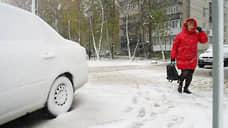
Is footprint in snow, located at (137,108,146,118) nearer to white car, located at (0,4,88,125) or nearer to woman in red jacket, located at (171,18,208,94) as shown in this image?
white car, located at (0,4,88,125)

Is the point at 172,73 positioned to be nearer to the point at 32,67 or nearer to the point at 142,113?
the point at 142,113

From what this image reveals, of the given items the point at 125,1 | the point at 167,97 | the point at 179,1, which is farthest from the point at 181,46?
the point at 179,1

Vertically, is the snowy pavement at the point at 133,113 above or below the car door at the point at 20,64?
below

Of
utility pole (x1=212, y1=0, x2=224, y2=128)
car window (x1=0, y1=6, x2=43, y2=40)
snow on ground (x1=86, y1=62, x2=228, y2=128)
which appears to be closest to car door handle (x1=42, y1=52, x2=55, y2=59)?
car window (x1=0, y1=6, x2=43, y2=40)

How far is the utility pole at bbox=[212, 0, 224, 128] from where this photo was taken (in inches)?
50.4

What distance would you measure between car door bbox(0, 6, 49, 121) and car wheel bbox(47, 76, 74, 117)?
23cm

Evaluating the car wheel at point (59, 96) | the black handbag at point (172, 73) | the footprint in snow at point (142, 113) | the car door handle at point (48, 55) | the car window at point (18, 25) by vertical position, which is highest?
the car window at point (18, 25)

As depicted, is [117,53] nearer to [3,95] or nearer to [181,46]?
[181,46]

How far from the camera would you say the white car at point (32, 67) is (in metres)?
1.88

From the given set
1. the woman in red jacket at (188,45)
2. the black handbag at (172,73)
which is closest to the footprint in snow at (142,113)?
the black handbag at (172,73)

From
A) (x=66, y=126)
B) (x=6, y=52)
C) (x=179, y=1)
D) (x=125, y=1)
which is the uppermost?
(x=179, y=1)

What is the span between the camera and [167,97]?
12.6ft

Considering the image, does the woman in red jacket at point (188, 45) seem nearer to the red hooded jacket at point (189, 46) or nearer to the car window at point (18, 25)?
the red hooded jacket at point (189, 46)

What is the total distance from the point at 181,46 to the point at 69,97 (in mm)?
2690
